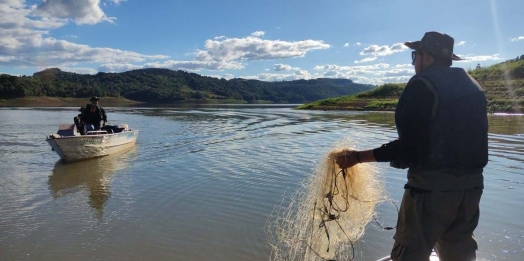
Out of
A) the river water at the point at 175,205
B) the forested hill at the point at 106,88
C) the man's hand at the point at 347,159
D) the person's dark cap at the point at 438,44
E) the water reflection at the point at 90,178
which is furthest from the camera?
the forested hill at the point at 106,88

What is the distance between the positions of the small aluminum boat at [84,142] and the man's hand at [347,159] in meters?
12.0

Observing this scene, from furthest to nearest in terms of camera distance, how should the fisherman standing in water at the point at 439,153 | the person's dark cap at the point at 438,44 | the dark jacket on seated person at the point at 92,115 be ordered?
1. the dark jacket on seated person at the point at 92,115
2. the person's dark cap at the point at 438,44
3. the fisherman standing in water at the point at 439,153

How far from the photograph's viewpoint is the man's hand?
3199mm

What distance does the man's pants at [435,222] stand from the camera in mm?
2770

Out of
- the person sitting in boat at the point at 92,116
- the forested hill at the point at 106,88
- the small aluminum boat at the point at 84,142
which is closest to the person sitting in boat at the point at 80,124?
the person sitting in boat at the point at 92,116

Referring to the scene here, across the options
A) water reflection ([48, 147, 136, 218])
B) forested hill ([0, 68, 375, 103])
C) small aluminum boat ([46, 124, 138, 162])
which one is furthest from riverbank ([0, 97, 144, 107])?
water reflection ([48, 147, 136, 218])

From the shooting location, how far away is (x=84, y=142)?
13.7 metres

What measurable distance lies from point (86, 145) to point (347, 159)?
1260 cm

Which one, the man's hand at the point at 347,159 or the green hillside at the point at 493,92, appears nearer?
the man's hand at the point at 347,159

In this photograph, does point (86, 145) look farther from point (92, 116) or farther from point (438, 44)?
point (438, 44)

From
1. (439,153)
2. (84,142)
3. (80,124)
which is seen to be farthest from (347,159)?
(80,124)

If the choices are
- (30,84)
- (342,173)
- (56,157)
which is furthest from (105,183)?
(30,84)

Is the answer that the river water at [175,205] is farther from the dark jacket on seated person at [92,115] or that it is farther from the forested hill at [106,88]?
the forested hill at [106,88]

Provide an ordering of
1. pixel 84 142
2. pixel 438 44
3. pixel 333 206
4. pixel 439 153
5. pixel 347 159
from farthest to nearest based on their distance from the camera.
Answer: pixel 84 142 < pixel 333 206 < pixel 347 159 < pixel 438 44 < pixel 439 153
